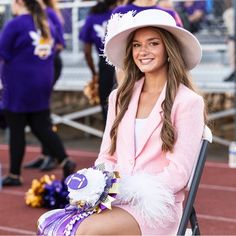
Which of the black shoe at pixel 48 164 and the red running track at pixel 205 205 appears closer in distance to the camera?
the red running track at pixel 205 205

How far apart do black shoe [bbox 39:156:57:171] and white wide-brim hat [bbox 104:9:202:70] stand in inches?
165

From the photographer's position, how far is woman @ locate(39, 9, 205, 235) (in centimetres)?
314

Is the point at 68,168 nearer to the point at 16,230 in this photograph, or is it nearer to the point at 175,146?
the point at 16,230

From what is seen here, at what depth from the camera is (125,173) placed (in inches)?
131

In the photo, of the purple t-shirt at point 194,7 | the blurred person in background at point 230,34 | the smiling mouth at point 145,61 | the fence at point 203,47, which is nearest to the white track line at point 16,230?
the smiling mouth at point 145,61

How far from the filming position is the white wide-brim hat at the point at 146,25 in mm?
3350

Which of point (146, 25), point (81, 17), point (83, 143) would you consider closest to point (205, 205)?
point (146, 25)

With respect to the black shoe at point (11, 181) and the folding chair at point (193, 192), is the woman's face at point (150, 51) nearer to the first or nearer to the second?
the folding chair at point (193, 192)

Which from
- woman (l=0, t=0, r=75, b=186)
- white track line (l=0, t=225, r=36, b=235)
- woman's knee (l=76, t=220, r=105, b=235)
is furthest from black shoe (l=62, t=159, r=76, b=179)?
woman's knee (l=76, t=220, r=105, b=235)

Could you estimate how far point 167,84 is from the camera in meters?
3.41

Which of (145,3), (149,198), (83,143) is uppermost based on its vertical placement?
(145,3)

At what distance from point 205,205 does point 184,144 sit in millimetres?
2906

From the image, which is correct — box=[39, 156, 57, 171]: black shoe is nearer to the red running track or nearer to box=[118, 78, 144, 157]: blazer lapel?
the red running track

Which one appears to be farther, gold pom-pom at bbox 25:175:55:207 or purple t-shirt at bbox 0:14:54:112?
purple t-shirt at bbox 0:14:54:112
